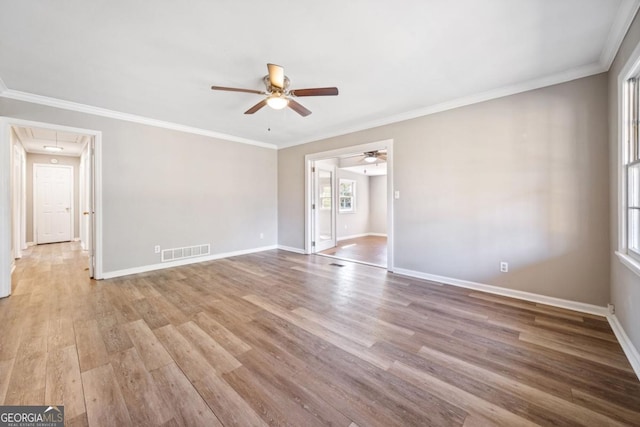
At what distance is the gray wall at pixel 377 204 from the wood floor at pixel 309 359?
6.05m

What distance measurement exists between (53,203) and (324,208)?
7700mm

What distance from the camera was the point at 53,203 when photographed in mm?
6758

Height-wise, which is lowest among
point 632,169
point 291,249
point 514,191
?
point 291,249

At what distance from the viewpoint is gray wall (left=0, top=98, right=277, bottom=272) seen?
12.3 feet

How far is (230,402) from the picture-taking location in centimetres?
143

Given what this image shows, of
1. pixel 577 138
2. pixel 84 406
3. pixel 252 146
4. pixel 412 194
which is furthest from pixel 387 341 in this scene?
pixel 252 146

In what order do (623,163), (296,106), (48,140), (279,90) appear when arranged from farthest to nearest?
(48,140) < (296,106) < (279,90) < (623,163)

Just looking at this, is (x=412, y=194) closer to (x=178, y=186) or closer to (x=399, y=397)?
(x=399, y=397)

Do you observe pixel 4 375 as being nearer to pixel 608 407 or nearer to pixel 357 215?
pixel 608 407

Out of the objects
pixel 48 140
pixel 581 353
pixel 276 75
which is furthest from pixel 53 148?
pixel 581 353

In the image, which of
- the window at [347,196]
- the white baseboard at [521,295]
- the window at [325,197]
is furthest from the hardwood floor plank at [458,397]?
the window at [347,196]

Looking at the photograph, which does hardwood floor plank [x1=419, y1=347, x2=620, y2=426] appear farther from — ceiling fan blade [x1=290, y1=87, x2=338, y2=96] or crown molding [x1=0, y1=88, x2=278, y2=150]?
crown molding [x1=0, y1=88, x2=278, y2=150]

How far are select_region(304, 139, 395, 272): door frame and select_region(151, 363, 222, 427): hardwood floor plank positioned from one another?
328 centimetres

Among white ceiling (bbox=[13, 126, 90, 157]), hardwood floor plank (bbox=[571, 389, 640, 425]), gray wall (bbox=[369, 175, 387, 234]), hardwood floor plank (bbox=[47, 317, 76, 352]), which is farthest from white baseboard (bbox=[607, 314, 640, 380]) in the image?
Result: white ceiling (bbox=[13, 126, 90, 157])
